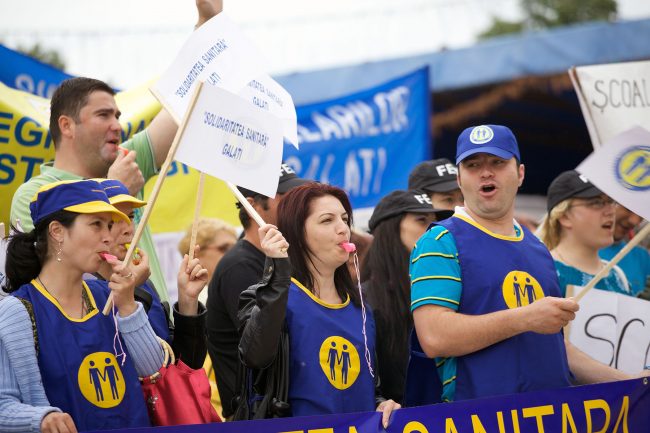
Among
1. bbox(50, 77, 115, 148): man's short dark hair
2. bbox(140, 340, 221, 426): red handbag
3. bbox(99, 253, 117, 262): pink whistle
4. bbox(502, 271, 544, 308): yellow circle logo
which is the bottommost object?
bbox(140, 340, 221, 426): red handbag

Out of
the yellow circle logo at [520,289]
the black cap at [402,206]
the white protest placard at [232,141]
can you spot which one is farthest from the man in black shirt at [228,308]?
the yellow circle logo at [520,289]

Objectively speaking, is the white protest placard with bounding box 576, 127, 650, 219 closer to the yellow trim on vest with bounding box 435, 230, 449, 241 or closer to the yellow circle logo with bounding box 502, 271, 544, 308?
the yellow circle logo with bounding box 502, 271, 544, 308

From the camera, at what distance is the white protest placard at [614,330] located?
5547 mm

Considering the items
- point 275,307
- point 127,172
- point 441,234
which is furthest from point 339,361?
point 127,172

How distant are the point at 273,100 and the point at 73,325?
4.93 feet

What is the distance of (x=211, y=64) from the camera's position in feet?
15.0

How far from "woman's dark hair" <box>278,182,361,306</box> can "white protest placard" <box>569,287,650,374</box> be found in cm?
170

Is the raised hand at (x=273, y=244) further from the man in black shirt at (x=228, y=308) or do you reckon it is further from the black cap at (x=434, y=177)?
the black cap at (x=434, y=177)

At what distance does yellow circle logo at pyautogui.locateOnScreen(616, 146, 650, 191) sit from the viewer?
449 cm

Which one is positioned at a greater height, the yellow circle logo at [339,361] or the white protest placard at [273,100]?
the white protest placard at [273,100]

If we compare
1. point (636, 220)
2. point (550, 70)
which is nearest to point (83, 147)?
point (636, 220)

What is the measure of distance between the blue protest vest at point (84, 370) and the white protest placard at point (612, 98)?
10.3 ft

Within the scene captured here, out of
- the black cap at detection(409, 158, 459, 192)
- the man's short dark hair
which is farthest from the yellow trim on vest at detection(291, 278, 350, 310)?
the black cap at detection(409, 158, 459, 192)

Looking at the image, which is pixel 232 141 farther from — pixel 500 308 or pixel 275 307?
pixel 500 308
